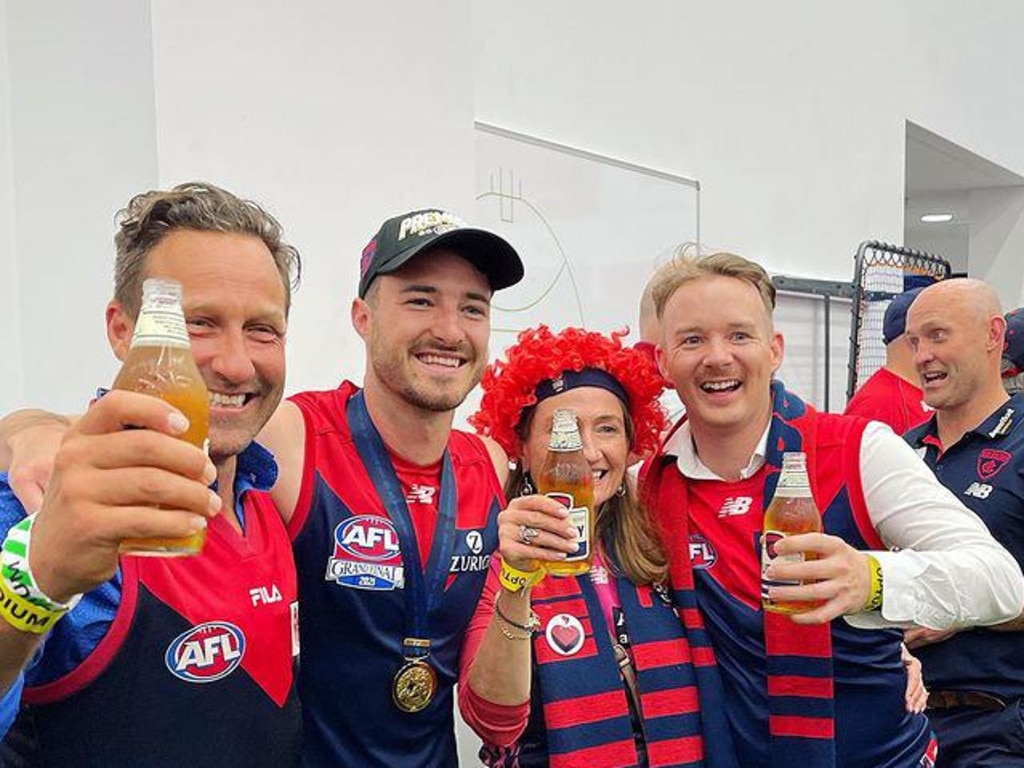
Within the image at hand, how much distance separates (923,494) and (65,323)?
1967mm

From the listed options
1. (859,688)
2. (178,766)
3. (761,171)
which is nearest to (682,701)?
(859,688)

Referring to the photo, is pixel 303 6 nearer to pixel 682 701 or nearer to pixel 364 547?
pixel 364 547

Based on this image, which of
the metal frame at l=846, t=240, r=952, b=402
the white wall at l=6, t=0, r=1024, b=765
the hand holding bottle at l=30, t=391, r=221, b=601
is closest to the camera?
the hand holding bottle at l=30, t=391, r=221, b=601

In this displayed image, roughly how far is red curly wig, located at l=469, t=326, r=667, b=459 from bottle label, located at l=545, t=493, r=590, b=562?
434 millimetres

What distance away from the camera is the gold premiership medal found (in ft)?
5.32

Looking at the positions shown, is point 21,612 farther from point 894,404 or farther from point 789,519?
point 894,404

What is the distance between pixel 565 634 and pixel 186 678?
31.2 inches

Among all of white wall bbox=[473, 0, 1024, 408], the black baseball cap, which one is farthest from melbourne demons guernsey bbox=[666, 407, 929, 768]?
white wall bbox=[473, 0, 1024, 408]

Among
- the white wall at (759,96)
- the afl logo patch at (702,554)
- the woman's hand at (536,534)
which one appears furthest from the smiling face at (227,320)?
the white wall at (759,96)

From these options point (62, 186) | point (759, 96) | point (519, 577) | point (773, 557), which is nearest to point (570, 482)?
point (519, 577)

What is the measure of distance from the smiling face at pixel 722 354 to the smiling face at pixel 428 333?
46 cm

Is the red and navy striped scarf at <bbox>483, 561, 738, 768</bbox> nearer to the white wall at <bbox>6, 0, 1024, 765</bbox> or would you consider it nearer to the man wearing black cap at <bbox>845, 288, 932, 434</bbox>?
the white wall at <bbox>6, 0, 1024, 765</bbox>

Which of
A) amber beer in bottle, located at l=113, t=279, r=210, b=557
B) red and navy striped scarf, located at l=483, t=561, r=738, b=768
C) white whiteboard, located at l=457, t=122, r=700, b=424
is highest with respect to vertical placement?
white whiteboard, located at l=457, t=122, r=700, b=424

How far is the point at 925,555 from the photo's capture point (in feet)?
5.22
